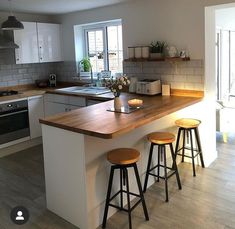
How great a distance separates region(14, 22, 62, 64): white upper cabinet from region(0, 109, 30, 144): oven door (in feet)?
2.98

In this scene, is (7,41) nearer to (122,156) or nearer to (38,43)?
(38,43)

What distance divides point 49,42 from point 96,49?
86 cm

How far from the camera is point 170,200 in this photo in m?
2.94

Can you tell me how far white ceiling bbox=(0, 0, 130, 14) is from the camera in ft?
13.2

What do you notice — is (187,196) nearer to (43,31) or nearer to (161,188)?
(161,188)

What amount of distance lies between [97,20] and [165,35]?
4.64 feet

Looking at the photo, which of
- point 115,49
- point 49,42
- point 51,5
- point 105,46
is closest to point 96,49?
point 105,46

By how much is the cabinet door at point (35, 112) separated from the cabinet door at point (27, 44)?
2.20 feet

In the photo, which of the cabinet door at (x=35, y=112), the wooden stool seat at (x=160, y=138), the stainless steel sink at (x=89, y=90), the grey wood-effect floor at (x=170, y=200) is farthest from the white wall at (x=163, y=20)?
the cabinet door at (x=35, y=112)

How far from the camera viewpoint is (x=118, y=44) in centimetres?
491

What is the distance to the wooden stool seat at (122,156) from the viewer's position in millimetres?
2420

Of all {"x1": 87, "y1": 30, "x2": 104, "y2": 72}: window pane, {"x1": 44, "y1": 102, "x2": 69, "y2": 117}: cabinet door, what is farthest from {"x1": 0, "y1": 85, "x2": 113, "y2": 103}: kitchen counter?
{"x1": 87, "y1": 30, "x2": 104, "y2": 72}: window pane

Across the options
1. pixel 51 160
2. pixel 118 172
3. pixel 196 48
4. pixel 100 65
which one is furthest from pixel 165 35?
pixel 51 160

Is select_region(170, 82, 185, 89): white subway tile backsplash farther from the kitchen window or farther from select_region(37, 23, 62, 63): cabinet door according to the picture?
select_region(37, 23, 62, 63): cabinet door
